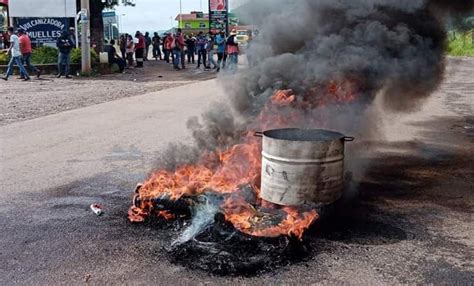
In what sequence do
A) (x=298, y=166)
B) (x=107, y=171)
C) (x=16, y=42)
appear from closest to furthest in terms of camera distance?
(x=298, y=166), (x=107, y=171), (x=16, y=42)

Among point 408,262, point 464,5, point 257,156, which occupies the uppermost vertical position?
point 464,5

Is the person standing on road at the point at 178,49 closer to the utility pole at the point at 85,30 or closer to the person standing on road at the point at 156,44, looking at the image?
the person standing on road at the point at 156,44

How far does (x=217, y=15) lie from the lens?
938 inches

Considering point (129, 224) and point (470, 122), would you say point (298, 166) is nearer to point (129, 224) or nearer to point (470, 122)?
point (129, 224)

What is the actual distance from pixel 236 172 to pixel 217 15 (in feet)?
64.7

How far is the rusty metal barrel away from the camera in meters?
4.28

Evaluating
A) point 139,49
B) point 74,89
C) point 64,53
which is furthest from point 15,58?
point 139,49

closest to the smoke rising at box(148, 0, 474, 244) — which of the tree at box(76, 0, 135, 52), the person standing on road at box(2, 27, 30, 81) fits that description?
the person standing on road at box(2, 27, 30, 81)

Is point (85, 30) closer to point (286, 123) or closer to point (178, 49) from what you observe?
point (178, 49)

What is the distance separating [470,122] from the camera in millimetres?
10500

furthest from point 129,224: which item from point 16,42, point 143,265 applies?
point 16,42

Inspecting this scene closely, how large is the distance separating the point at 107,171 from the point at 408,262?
159 inches

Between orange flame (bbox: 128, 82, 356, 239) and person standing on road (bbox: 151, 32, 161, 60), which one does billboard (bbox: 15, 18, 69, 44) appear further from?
orange flame (bbox: 128, 82, 356, 239)

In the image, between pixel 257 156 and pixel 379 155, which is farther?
pixel 379 155
